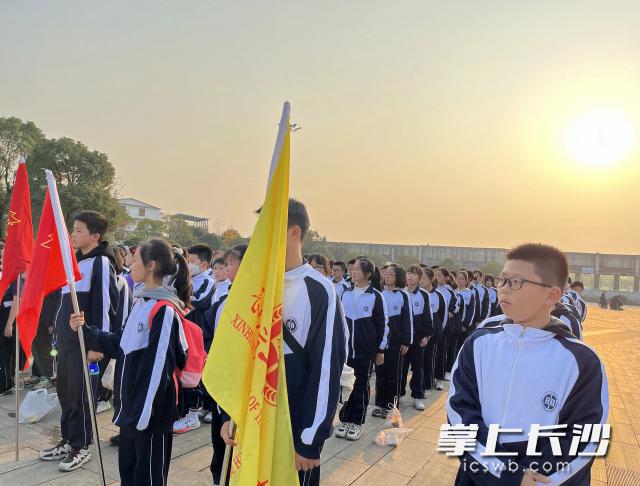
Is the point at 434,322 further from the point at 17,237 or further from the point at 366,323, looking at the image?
the point at 17,237

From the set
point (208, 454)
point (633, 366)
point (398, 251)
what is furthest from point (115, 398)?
point (398, 251)

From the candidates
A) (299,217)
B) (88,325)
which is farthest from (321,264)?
(299,217)

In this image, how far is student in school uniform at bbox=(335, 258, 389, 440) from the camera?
5.53 meters

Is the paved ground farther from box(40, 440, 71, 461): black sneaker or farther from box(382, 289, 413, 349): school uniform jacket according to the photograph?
box(382, 289, 413, 349): school uniform jacket

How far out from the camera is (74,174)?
104 ft

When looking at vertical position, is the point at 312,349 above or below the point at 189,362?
above

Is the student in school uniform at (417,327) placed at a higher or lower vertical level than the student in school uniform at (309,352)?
lower

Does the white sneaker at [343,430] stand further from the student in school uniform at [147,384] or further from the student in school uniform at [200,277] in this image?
the student in school uniform at [147,384]

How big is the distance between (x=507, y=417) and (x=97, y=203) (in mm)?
33403

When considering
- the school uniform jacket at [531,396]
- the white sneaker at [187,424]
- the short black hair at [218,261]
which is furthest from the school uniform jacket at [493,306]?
the school uniform jacket at [531,396]

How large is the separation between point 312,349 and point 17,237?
348 cm

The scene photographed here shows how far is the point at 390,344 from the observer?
21.3 ft

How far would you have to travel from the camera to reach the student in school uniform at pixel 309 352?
2.31 m

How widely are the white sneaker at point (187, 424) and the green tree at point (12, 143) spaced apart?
29.7m
